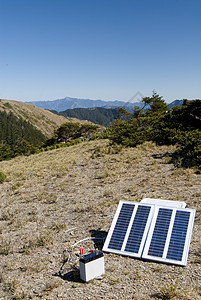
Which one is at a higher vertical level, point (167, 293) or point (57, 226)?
point (167, 293)

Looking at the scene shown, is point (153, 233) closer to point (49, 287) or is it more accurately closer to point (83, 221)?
point (49, 287)

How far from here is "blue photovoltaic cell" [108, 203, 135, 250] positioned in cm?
650

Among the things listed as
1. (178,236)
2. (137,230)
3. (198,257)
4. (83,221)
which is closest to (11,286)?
(137,230)

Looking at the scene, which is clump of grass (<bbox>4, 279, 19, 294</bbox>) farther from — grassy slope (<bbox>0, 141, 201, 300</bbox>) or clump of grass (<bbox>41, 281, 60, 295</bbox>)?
clump of grass (<bbox>41, 281, 60, 295</bbox>)

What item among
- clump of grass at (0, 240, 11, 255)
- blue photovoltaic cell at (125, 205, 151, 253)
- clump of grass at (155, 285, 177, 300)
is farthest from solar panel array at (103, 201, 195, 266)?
clump of grass at (0, 240, 11, 255)

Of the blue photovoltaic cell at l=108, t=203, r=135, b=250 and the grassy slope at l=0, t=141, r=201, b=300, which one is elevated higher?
the blue photovoltaic cell at l=108, t=203, r=135, b=250

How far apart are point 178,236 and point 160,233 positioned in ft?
1.49

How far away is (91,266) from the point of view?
548 cm

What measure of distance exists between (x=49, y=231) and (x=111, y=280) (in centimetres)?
331

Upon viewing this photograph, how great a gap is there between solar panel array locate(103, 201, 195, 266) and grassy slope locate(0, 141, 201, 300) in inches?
9.9

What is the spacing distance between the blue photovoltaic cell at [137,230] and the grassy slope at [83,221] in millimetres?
359

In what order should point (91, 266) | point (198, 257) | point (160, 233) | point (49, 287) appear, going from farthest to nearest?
point (160, 233), point (198, 257), point (91, 266), point (49, 287)

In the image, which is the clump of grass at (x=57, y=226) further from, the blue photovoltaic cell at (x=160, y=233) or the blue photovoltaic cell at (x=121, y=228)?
the blue photovoltaic cell at (x=160, y=233)

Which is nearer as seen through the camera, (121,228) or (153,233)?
(153,233)
